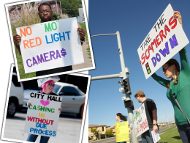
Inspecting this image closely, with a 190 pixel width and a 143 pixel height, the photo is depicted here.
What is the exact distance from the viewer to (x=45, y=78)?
3.22 meters

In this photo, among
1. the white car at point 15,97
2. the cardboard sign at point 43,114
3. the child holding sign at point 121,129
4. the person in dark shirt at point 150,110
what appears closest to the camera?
the white car at point 15,97

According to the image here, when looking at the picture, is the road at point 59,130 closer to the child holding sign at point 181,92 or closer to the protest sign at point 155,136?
the child holding sign at point 181,92

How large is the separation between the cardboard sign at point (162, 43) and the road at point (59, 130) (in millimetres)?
885

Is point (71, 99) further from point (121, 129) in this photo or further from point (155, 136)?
point (121, 129)

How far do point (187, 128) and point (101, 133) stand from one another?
20.9 m

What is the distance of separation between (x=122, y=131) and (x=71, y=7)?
4.36 m

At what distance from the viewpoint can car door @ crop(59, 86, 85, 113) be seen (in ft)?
10.4

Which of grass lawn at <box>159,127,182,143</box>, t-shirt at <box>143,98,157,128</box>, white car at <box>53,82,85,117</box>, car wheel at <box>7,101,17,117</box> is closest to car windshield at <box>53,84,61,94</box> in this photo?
white car at <box>53,82,85,117</box>

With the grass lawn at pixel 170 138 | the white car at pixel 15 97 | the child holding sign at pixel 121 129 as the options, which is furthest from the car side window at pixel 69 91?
the grass lawn at pixel 170 138

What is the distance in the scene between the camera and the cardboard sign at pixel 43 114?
126 inches

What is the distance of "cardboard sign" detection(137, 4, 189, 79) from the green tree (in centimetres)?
73

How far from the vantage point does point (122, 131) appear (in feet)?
23.9

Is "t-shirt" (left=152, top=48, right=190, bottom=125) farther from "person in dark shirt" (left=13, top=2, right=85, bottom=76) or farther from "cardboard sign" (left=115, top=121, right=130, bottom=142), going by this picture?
"cardboard sign" (left=115, top=121, right=130, bottom=142)

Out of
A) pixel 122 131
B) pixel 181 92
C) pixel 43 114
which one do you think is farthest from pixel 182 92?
pixel 122 131
